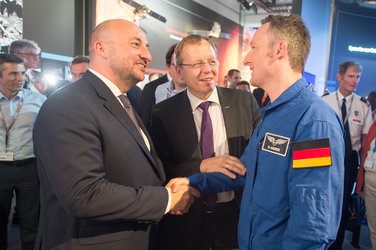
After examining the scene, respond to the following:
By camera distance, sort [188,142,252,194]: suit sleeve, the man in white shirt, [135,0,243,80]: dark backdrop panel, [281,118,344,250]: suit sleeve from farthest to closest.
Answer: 1. [135,0,243,80]: dark backdrop panel
2. the man in white shirt
3. [188,142,252,194]: suit sleeve
4. [281,118,344,250]: suit sleeve

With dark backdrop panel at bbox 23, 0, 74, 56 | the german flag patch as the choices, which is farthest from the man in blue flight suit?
dark backdrop panel at bbox 23, 0, 74, 56

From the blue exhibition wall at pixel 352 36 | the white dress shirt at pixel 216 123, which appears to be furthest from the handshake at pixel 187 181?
the blue exhibition wall at pixel 352 36

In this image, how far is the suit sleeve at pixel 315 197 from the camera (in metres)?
0.95

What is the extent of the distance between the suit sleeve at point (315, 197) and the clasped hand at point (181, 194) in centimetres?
55

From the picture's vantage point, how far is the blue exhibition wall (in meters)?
6.61

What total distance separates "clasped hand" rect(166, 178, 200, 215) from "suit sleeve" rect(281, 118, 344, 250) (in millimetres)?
550

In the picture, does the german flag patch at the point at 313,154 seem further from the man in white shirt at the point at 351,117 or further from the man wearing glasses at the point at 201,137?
the man in white shirt at the point at 351,117

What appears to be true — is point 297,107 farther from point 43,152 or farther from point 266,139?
point 43,152

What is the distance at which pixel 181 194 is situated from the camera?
1426 millimetres

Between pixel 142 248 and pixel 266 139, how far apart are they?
777 millimetres

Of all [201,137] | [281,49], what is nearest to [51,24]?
[201,137]

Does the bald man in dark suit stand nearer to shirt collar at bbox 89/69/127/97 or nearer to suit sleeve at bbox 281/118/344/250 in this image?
shirt collar at bbox 89/69/127/97

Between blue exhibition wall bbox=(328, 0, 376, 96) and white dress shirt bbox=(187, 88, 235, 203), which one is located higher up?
blue exhibition wall bbox=(328, 0, 376, 96)

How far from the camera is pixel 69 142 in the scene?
3.43 ft
